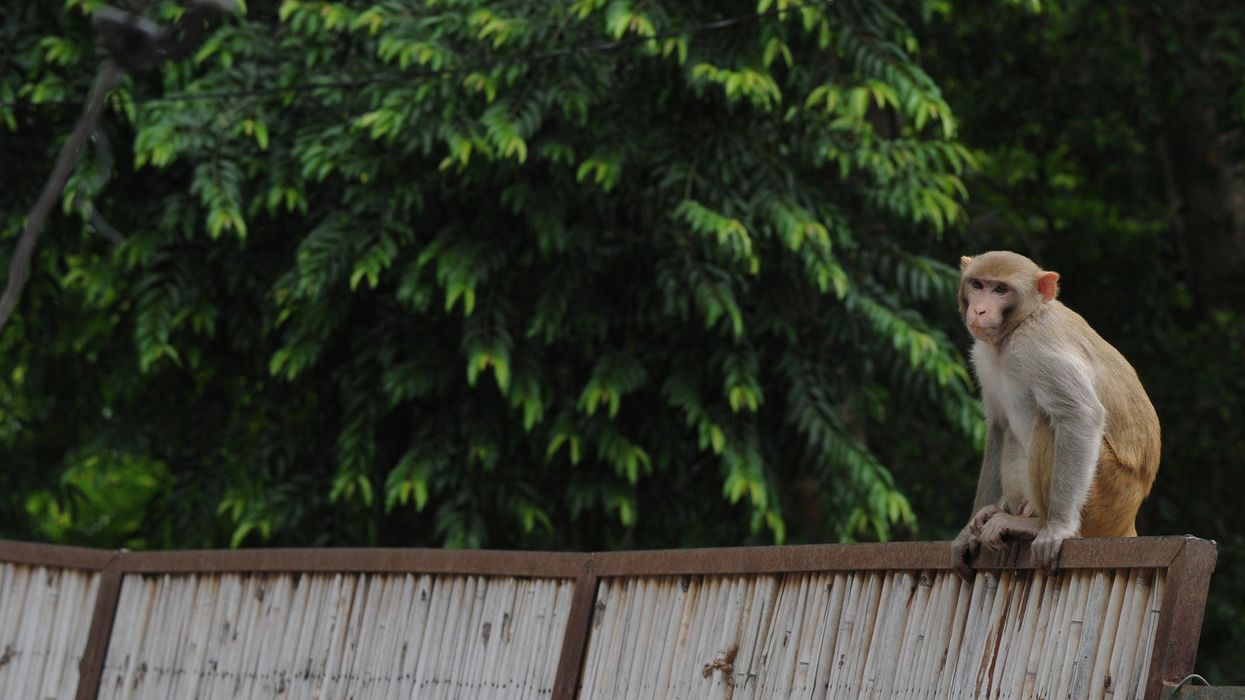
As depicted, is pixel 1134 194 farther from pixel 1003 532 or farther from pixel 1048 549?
pixel 1048 549

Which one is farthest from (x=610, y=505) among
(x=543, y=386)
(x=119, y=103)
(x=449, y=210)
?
(x=119, y=103)

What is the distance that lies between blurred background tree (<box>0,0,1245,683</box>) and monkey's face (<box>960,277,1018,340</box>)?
9.79ft

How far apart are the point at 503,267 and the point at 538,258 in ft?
0.82

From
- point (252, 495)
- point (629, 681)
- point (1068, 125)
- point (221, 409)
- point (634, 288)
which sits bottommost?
point (629, 681)

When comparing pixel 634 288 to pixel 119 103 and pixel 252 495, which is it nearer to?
pixel 252 495

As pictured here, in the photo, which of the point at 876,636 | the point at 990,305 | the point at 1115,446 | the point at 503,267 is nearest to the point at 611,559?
the point at 876,636

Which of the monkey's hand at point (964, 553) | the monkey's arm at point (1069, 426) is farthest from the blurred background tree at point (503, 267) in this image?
the monkey's hand at point (964, 553)

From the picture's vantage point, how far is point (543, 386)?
873 cm

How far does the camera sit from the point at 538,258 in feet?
29.1

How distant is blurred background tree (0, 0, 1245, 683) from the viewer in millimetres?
8328

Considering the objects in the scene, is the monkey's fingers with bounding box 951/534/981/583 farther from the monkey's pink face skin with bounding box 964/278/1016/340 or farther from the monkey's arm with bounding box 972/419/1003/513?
the monkey's arm with bounding box 972/419/1003/513

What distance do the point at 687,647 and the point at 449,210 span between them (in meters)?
4.89

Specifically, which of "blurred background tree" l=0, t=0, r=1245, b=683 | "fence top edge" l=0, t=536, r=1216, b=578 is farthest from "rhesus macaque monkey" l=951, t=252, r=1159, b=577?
"blurred background tree" l=0, t=0, r=1245, b=683

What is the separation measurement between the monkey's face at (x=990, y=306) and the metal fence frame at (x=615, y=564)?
99 cm
